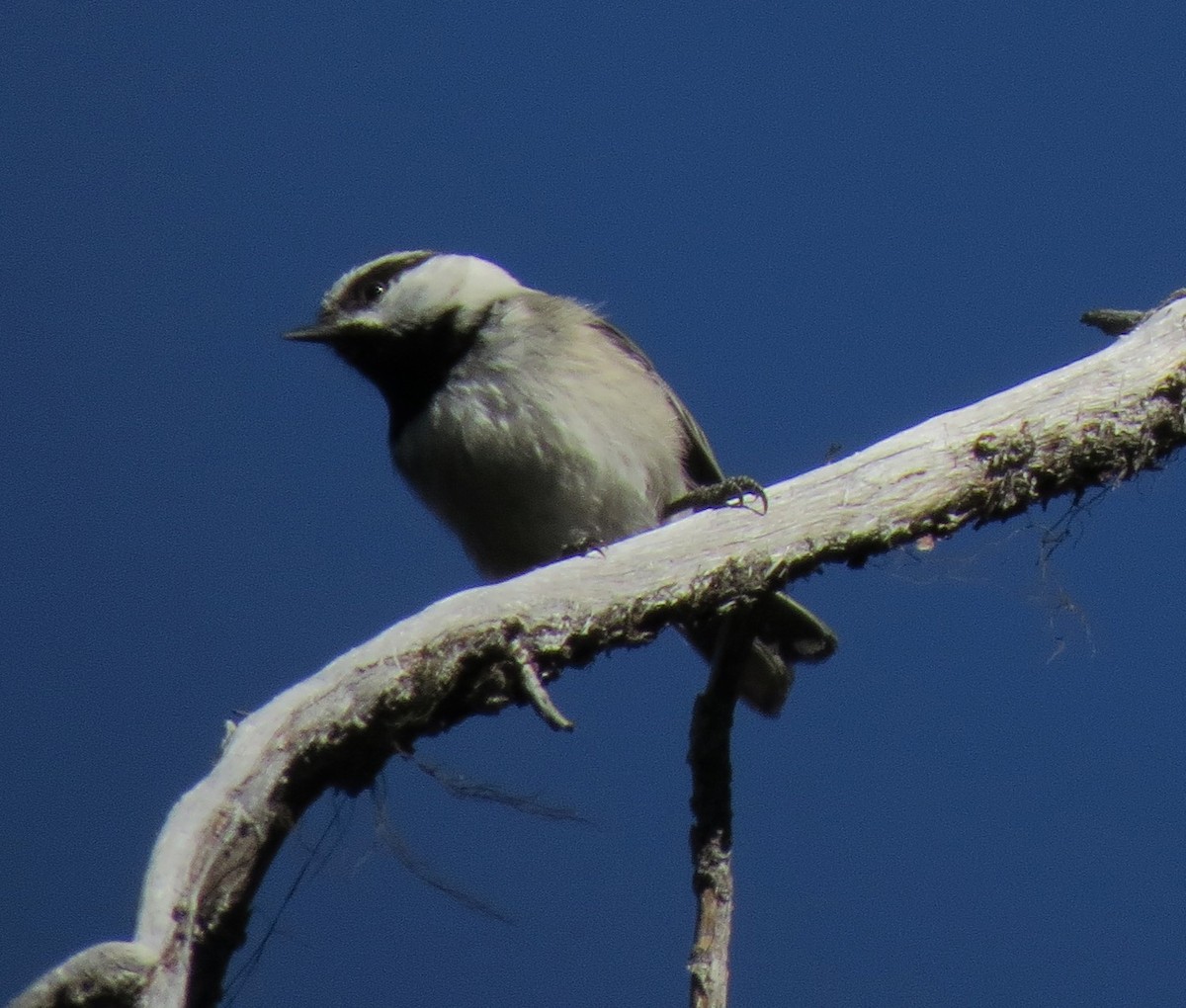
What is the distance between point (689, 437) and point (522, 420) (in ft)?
1.68

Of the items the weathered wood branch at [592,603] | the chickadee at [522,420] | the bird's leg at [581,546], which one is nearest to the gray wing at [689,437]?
the chickadee at [522,420]

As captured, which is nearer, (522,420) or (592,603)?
(592,603)

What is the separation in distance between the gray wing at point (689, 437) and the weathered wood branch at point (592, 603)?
3.44 ft

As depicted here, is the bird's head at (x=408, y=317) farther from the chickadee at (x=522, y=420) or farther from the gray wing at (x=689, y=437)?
the gray wing at (x=689, y=437)

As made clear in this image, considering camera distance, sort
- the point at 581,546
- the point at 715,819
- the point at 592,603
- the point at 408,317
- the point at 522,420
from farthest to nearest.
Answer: the point at 408,317 → the point at 522,420 → the point at 581,546 → the point at 715,819 → the point at 592,603

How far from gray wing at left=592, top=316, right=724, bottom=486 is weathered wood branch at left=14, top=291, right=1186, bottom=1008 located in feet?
3.44

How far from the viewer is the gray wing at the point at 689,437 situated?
3533 mm

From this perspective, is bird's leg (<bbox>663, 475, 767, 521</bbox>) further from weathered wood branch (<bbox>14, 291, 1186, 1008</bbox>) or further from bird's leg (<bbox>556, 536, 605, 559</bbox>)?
bird's leg (<bbox>556, 536, 605, 559</bbox>)

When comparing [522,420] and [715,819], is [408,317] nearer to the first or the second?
[522,420]

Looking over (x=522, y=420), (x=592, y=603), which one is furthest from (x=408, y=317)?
(x=592, y=603)

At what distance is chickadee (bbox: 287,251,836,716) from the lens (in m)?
3.20

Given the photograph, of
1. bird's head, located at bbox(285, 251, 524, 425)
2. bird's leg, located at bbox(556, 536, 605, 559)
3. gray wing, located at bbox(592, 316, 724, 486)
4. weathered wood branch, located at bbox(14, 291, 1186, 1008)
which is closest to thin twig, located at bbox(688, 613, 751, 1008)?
weathered wood branch, located at bbox(14, 291, 1186, 1008)

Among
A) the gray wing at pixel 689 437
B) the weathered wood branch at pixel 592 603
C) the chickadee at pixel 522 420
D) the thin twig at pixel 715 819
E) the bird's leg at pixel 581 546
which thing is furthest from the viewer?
the gray wing at pixel 689 437

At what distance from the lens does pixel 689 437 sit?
3564mm
